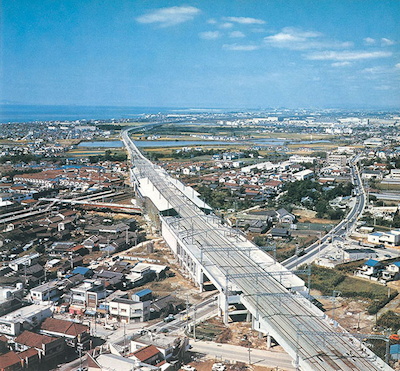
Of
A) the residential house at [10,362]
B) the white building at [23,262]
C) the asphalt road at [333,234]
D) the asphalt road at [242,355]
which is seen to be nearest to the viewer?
the residential house at [10,362]

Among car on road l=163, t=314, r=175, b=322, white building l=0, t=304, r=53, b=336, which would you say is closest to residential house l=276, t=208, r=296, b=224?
car on road l=163, t=314, r=175, b=322

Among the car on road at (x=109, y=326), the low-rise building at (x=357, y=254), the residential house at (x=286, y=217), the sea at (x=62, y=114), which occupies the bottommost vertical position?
the car on road at (x=109, y=326)

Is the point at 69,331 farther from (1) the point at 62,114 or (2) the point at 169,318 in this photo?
(1) the point at 62,114

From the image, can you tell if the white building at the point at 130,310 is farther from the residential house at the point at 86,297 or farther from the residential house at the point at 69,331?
the residential house at the point at 69,331

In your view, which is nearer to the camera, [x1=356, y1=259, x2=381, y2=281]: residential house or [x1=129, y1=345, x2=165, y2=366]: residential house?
[x1=129, y1=345, x2=165, y2=366]: residential house

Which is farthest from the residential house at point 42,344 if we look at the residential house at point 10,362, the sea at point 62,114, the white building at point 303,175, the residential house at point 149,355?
the sea at point 62,114

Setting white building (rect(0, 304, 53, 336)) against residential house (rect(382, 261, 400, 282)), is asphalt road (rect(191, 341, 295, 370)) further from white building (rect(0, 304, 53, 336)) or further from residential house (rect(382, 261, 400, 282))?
residential house (rect(382, 261, 400, 282))

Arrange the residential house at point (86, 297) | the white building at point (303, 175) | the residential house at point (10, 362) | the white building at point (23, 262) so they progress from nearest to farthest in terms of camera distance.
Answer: the residential house at point (10, 362) < the residential house at point (86, 297) < the white building at point (23, 262) < the white building at point (303, 175)

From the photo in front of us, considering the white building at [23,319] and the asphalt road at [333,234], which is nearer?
the white building at [23,319]

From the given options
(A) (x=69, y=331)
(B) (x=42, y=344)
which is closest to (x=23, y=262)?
(A) (x=69, y=331)

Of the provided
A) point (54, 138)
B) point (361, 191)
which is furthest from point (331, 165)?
point (54, 138)

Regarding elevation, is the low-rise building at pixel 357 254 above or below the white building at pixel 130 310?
above

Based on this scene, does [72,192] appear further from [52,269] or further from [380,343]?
[380,343]
